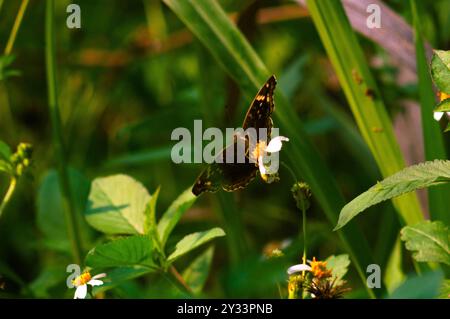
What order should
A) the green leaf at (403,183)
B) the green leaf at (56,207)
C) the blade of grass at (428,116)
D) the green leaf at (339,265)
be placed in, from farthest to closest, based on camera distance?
the green leaf at (56,207) → the blade of grass at (428,116) → the green leaf at (339,265) → the green leaf at (403,183)

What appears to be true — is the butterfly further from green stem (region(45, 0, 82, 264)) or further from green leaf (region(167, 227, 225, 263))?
green stem (region(45, 0, 82, 264))

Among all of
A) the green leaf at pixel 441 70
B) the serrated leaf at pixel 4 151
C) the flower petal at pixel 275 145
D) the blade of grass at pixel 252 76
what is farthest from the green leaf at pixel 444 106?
the serrated leaf at pixel 4 151

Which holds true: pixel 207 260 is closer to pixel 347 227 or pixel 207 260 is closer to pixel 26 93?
pixel 347 227

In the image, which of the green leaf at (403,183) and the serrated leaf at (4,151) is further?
the serrated leaf at (4,151)

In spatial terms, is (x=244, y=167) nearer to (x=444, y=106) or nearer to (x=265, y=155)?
(x=265, y=155)

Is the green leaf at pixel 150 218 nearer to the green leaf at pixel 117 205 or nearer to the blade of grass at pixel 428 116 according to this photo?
the green leaf at pixel 117 205
